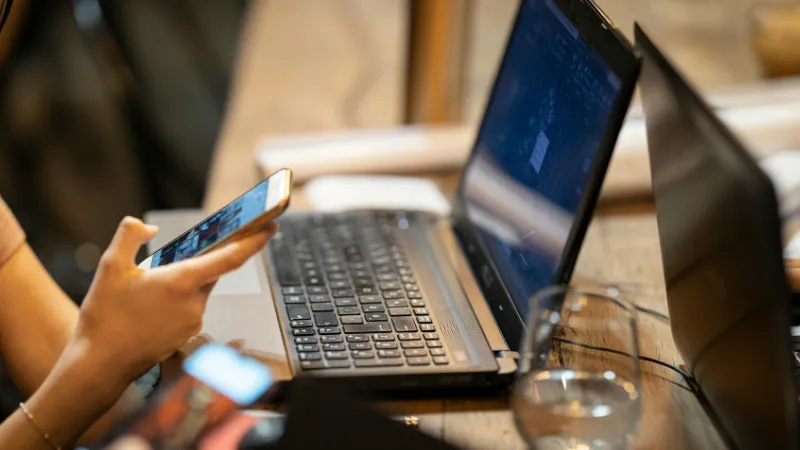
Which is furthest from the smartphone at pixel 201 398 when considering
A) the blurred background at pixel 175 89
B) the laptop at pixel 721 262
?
the blurred background at pixel 175 89

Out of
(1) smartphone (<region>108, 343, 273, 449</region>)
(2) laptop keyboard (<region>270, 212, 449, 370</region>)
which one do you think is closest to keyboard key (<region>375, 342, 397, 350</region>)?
(2) laptop keyboard (<region>270, 212, 449, 370</region>)

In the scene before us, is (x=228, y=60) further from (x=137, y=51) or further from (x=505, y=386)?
(x=505, y=386)

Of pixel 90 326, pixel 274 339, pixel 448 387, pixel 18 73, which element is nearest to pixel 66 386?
pixel 90 326

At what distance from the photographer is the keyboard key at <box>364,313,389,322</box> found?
1001 millimetres

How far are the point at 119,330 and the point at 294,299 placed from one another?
8.2 inches

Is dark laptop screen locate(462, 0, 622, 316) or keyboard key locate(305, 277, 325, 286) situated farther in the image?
keyboard key locate(305, 277, 325, 286)

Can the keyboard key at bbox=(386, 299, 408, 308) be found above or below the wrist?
above

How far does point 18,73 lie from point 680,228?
187cm

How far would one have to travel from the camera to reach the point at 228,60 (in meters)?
2.91

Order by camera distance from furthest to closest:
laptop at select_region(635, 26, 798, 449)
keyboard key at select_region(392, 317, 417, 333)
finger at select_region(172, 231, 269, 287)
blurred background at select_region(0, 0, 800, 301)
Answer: blurred background at select_region(0, 0, 800, 301) → keyboard key at select_region(392, 317, 417, 333) → finger at select_region(172, 231, 269, 287) → laptop at select_region(635, 26, 798, 449)

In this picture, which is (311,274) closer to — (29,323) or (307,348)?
(307,348)

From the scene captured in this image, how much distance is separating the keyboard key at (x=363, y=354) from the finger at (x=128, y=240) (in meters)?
0.23

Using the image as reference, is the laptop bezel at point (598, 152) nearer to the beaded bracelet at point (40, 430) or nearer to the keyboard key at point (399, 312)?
the keyboard key at point (399, 312)

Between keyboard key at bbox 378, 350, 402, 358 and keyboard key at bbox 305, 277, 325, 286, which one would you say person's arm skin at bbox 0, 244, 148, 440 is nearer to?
keyboard key at bbox 305, 277, 325, 286
